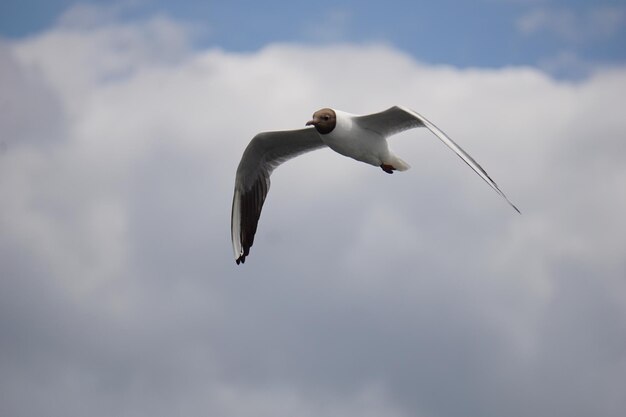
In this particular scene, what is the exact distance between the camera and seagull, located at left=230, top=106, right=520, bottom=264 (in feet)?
55.7

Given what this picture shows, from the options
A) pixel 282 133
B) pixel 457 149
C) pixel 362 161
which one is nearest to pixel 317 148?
pixel 282 133

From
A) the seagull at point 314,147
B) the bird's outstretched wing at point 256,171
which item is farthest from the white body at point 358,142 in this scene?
the bird's outstretched wing at point 256,171

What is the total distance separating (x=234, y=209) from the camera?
66.1 feet

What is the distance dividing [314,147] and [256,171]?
1245mm

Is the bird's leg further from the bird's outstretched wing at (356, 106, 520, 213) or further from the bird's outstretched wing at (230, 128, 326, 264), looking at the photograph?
the bird's outstretched wing at (230, 128, 326, 264)

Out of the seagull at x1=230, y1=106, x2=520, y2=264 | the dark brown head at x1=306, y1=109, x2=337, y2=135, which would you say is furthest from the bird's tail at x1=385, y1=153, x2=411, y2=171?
the dark brown head at x1=306, y1=109, x2=337, y2=135

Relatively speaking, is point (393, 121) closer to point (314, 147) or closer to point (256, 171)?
point (314, 147)

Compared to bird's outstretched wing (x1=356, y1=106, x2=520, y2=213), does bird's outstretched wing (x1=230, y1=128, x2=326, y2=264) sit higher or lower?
higher

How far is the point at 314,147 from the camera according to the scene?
64.6 feet

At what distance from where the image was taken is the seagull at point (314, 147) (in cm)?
1698

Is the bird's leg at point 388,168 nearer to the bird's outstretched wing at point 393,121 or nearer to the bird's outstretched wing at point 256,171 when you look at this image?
the bird's outstretched wing at point 393,121

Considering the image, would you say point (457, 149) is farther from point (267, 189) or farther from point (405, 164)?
point (267, 189)

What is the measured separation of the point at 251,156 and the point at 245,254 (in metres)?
2.07

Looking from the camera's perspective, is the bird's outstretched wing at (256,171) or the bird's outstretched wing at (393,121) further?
the bird's outstretched wing at (256,171)
